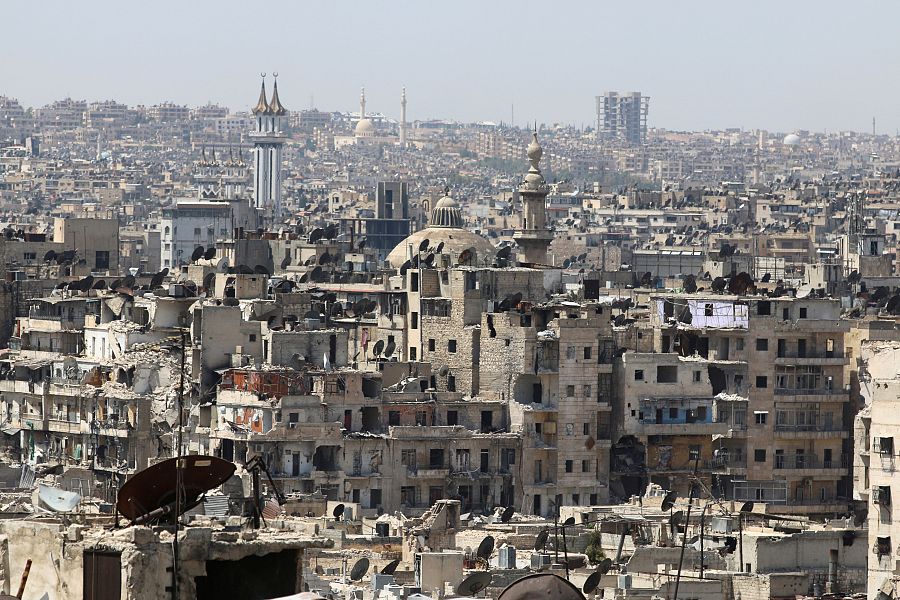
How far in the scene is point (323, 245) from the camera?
88500 millimetres

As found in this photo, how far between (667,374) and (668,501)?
9.51 meters

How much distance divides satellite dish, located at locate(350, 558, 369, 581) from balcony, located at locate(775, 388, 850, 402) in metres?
22.5

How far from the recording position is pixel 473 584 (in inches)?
1300

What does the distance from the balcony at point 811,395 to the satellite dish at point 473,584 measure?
26158mm

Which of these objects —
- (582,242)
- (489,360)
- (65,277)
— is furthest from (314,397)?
(582,242)

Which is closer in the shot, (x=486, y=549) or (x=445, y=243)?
(x=486, y=549)

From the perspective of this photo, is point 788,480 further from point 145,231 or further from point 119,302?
point 145,231

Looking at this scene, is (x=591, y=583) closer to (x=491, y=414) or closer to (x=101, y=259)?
(x=491, y=414)

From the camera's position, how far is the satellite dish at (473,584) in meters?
32.8

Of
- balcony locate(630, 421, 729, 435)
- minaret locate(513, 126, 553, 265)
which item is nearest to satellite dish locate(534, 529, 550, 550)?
balcony locate(630, 421, 729, 435)

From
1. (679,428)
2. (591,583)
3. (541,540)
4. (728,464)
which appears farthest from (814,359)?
(591,583)

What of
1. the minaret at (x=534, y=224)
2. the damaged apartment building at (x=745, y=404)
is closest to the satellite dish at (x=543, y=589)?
the damaged apartment building at (x=745, y=404)

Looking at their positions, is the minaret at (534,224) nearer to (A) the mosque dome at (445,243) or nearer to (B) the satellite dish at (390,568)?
(A) the mosque dome at (445,243)

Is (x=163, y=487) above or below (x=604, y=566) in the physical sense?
above
